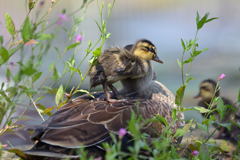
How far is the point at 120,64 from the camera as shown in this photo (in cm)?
377

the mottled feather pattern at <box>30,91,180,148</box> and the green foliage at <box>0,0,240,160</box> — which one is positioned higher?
the green foliage at <box>0,0,240,160</box>

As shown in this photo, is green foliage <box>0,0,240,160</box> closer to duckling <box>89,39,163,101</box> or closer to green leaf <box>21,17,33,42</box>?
green leaf <box>21,17,33,42</box>

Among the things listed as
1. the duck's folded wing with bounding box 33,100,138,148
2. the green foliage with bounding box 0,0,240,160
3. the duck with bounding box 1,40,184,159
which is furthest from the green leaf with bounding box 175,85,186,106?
the duck's folded wing with bounding box 33,100,138,148

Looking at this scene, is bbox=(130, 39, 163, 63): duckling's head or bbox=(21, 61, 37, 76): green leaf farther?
bbox=(130, 39, 163, 63): duckling's head

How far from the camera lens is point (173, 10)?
10023 mm

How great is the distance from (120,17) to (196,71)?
6.06 feet

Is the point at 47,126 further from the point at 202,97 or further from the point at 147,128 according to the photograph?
the point at 202,97

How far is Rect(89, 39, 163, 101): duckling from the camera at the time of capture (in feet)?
12.2

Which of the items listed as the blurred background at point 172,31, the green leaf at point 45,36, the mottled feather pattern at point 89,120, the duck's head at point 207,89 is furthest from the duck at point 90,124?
the blurred background at point 172,31

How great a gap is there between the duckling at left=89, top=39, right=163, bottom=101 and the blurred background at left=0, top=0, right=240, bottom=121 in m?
2.87

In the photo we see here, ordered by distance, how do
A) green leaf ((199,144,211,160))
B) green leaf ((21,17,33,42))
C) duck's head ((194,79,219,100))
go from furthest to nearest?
duck's head ((194,79,219,100))
green leaf ((199,144,211,160))
green leaf ((21,17,33,42))

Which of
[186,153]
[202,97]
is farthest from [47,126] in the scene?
[202,97]

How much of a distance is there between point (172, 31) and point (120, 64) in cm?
535

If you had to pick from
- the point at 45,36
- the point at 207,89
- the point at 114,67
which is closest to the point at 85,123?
the point at 114,67
